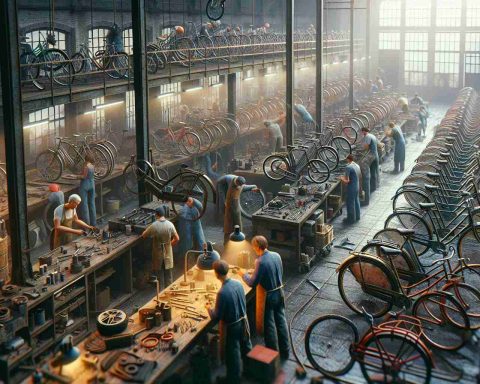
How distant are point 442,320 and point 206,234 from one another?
7346 millimetres

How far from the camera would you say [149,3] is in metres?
25.4

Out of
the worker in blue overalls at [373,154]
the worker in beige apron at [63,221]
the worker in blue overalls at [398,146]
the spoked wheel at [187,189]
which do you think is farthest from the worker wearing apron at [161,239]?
the worker in blue overalls at [398,146]

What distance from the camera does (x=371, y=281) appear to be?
1023 centimetres

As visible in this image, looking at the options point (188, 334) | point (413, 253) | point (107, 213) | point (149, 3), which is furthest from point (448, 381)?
point (149, 3)

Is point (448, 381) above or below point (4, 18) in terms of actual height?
below

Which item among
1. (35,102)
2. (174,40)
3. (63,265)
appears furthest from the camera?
(174,40)

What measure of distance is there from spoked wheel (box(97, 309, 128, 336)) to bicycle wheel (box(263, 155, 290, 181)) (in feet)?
29.2

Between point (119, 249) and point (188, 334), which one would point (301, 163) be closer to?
point (119, 249)

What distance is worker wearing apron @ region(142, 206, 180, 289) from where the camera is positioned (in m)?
11.9

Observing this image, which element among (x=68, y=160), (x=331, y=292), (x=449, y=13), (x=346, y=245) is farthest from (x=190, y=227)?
(x=449, y=13)

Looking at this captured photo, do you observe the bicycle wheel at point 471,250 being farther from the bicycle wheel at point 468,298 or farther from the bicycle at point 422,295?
the bicycle at point 422,295

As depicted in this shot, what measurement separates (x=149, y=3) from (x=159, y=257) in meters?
16.0

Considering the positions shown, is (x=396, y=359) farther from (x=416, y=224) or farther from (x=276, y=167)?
(x=276, y=167)

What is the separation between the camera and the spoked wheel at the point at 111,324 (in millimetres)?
8133
